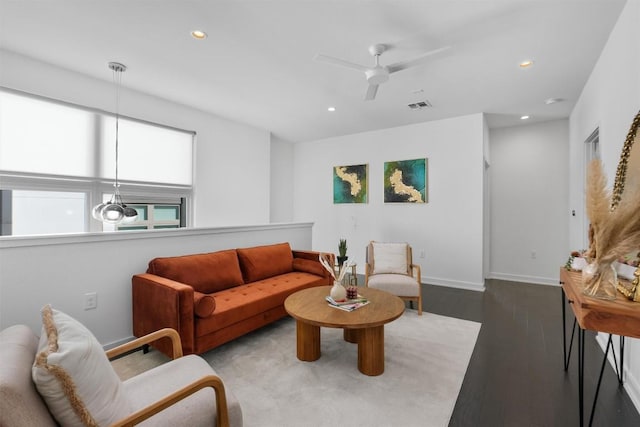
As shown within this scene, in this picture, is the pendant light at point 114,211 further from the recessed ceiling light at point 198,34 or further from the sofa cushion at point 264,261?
the sofa cushion at point 264,261

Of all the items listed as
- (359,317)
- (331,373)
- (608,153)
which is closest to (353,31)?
(359,317)

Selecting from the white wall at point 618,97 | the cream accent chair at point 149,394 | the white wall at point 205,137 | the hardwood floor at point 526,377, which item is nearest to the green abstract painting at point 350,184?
the white wall at point 205,137

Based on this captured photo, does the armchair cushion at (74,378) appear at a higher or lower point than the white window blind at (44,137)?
lower

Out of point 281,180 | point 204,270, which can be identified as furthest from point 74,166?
point 281,180

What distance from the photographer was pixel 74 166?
10.7 feet

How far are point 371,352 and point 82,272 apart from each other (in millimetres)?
2419

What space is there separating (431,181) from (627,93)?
281cm

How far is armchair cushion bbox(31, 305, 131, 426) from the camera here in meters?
0.92

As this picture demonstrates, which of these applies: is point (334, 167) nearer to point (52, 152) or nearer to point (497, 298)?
point (497, 298)

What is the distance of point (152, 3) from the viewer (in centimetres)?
215

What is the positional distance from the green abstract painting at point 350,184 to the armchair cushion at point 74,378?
494cm

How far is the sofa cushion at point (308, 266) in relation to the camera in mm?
3672

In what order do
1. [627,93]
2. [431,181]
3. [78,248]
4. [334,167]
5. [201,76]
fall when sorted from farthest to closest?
[334,167] → [431,181] → [201,76] → [78,248] → [627,93]

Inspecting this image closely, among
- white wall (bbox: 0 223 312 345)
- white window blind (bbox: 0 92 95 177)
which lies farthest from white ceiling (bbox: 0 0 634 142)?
white wall (bbox: 0 223 312 345)
